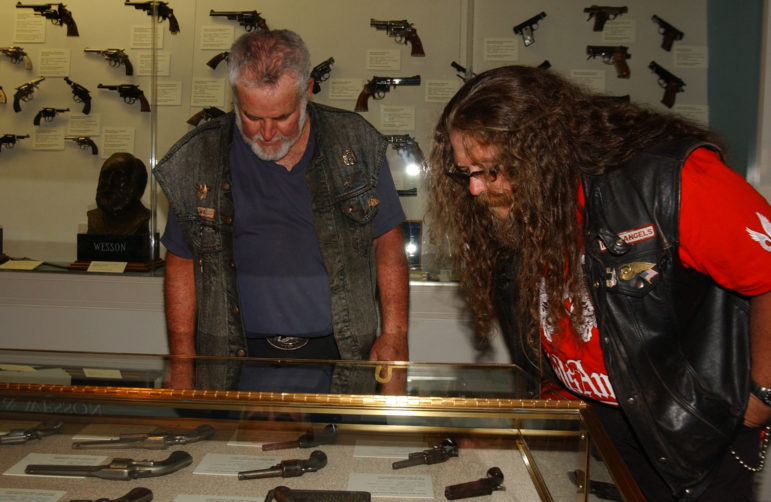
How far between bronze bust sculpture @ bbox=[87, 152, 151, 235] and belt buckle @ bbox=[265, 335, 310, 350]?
7.07 ft

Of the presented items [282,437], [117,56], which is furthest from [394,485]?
[117,56]

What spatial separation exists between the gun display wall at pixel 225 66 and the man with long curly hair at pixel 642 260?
9.46ft

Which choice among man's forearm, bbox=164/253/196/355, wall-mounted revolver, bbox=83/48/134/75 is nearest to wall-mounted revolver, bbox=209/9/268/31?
wall-mounted revolver, bbox=83/48/134/75

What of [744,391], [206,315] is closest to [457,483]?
[744,391]

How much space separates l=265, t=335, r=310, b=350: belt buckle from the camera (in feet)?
6.95

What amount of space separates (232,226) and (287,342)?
49 centimetres

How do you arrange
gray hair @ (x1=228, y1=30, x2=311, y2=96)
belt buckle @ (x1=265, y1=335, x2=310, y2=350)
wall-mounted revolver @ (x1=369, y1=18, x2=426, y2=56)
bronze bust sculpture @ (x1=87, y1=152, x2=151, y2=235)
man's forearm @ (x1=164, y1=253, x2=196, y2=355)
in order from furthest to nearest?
wall-mounted revolver @ (x1=369, y1=18, x2=426, y2=56)
bronze bust sculpture @ (x1=87, y1=152, x2=151, y2=235)
man's forearm @ (x1=164, y1=253, x2=196, y2=355)
belt buckle @ (x1=265, y1=335, x2=310, y2=350)
gray hair @ (x1=228, y1=30, x2=311, y2=96)

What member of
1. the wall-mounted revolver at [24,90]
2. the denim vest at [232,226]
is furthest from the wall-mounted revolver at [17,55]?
the denim vest at [232,226]

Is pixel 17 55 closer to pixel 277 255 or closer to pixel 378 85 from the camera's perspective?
pixel 378 85

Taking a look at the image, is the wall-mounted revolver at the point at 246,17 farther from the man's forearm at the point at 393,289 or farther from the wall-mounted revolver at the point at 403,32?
the man's forearm at the point at 393,289

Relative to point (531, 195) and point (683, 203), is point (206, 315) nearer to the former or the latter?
point (531, 195)

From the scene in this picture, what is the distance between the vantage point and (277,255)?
7.00 ft

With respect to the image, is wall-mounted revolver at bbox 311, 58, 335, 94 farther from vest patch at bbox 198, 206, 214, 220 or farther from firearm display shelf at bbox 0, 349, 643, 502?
firearm display shelf at bbox 0, 349, 643, 502

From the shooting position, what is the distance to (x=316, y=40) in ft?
14.7
